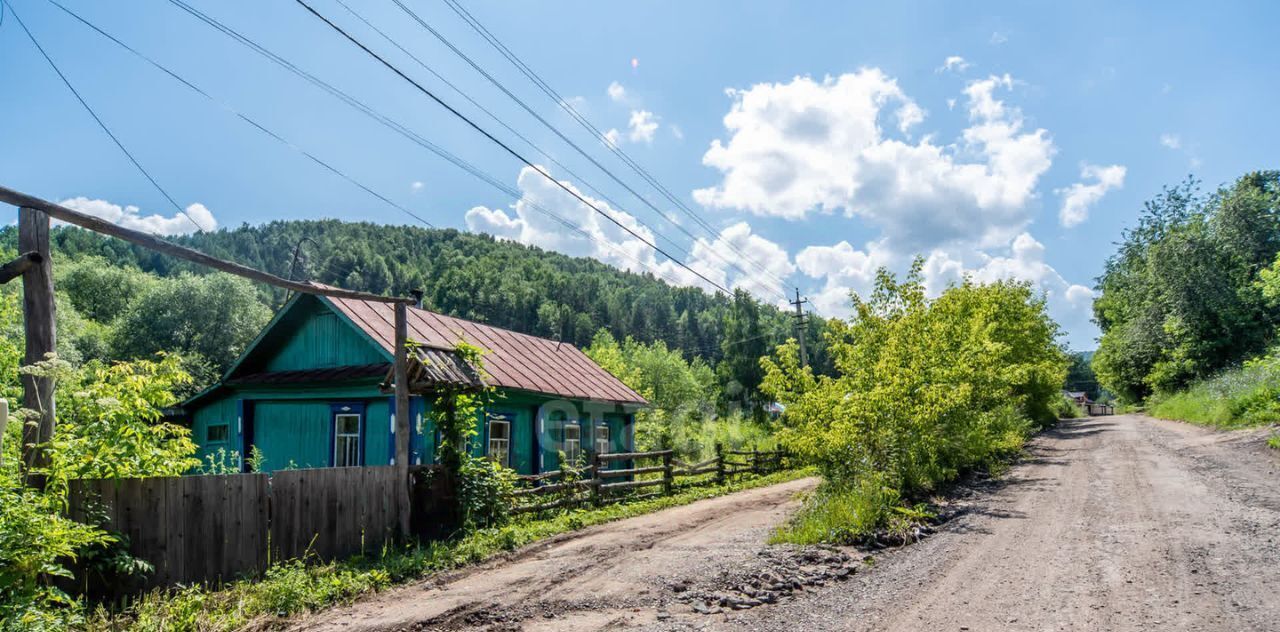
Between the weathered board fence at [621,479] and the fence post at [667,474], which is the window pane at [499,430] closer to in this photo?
the weathered board fence at [621,479]

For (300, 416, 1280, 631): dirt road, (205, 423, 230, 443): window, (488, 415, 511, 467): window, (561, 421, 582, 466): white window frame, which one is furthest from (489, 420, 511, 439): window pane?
(205, 423, 230, 443): window

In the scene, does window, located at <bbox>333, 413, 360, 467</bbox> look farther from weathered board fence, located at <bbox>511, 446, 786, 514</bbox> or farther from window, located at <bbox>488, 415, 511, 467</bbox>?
weathered board fence, located at <bbox>511, 446, 786, 514</bbox>

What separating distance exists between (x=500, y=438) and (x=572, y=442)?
3.10m

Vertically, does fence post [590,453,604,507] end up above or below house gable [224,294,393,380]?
below

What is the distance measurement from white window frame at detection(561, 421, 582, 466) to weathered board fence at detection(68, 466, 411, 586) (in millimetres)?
8621

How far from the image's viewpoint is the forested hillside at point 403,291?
44562 mm

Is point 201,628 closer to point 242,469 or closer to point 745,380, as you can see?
point 242,469

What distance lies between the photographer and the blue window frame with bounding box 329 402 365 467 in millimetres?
15492

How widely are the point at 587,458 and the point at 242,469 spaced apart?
8.40 meters

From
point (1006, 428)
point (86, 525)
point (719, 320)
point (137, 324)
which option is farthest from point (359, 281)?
point (86, 525)

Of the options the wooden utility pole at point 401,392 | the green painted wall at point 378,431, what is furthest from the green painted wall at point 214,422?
the wooden utility pole at point 401,392

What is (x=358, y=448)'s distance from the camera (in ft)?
50.7

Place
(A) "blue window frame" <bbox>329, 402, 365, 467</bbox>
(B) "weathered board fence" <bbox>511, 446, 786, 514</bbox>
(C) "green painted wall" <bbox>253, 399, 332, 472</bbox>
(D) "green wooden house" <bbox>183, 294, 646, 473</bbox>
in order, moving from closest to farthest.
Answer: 1. (B) "weathered board fence" <bbox>511, 446, 786, 514</bbox>
2. (D) "green wooden house" <bbox>183, 294, 646, 473</bbox>
3. (A) "blue window frame" <bbox>329, 402, 365, 467</bbox>
4. (C) "green painted wall" <bbox>253, 399, 332, 472</bbox>

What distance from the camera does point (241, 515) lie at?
27.4 ft
